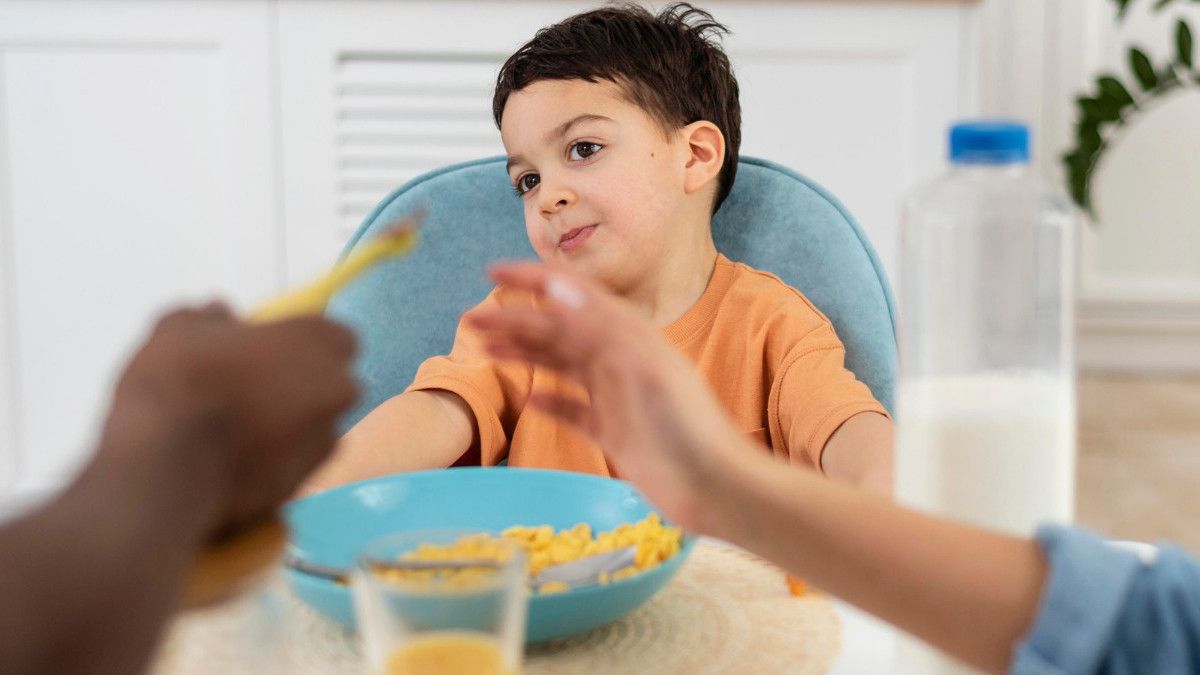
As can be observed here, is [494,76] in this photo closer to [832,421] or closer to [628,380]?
[832,421]

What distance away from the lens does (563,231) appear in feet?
3.98

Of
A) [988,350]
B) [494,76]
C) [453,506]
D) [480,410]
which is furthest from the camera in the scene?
[494,76]

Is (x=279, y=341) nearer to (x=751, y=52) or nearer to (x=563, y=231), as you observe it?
(x=563, y=231)

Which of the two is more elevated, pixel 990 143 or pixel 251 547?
pixel 990 143

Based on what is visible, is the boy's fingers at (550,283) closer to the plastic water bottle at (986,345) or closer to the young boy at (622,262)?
the plastic water bottle at (986,345)

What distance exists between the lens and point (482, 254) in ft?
4.37

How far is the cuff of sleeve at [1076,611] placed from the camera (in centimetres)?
50

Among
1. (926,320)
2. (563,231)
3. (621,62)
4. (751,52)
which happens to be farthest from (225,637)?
(751,52)

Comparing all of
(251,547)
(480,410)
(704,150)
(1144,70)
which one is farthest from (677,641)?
(1144,70)

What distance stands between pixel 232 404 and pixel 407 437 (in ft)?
2.28

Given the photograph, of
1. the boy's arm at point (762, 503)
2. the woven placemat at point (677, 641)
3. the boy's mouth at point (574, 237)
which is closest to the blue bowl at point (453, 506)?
the woven placemat at point (677, 641)

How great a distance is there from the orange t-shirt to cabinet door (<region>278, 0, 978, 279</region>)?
1.01 meters

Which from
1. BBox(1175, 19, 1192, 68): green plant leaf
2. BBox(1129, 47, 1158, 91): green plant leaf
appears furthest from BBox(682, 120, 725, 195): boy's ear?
BBox(1129, 47, 1158, 91): green plant leaf

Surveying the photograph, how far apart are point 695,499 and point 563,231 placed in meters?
0.67
